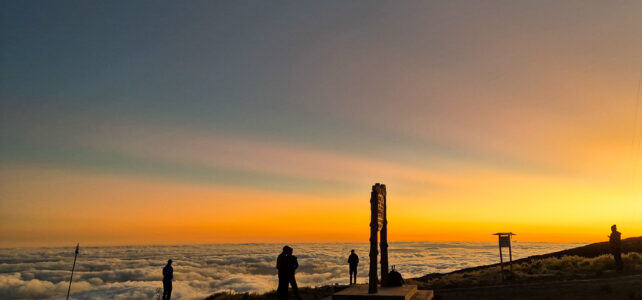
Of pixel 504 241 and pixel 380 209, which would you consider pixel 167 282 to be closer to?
pixel 380 209

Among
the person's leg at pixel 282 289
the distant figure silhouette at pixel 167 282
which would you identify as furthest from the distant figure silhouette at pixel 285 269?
the distant figure silhouette at pixel 167 282

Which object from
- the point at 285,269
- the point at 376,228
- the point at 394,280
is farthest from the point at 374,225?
the point at 285,269

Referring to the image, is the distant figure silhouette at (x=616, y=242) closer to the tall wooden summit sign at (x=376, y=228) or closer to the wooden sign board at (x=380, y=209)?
the tall wooden summit sign at (x=376, y=228)

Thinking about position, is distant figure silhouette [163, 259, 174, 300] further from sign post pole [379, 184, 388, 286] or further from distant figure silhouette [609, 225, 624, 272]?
distant figure silhouette [609, 225, 624, 272]

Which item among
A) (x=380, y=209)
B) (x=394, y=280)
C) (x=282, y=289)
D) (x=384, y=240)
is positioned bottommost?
(x=282, y=289)

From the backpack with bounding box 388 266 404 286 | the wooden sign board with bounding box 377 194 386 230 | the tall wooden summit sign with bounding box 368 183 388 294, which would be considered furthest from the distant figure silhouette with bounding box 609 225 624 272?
the wooden sign board with bounding box 377 194 386 230

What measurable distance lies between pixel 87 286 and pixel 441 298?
94085 mm

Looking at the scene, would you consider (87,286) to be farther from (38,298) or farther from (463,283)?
(463,283)

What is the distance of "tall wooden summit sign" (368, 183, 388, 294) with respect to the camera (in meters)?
12.3

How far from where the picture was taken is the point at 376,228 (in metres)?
13.0

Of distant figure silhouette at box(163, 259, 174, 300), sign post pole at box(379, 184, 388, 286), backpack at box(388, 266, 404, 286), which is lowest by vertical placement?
distant figure silhouette at box(163, 259, 174, 300)

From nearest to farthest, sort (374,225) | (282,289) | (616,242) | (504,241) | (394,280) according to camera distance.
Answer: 1. (282,289)
2. (374,225)
3. (394,280)
4. (616,242)
5. (504,241)

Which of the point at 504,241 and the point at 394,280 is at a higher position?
the point at 504,241

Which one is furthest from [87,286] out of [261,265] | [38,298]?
[261,265]
